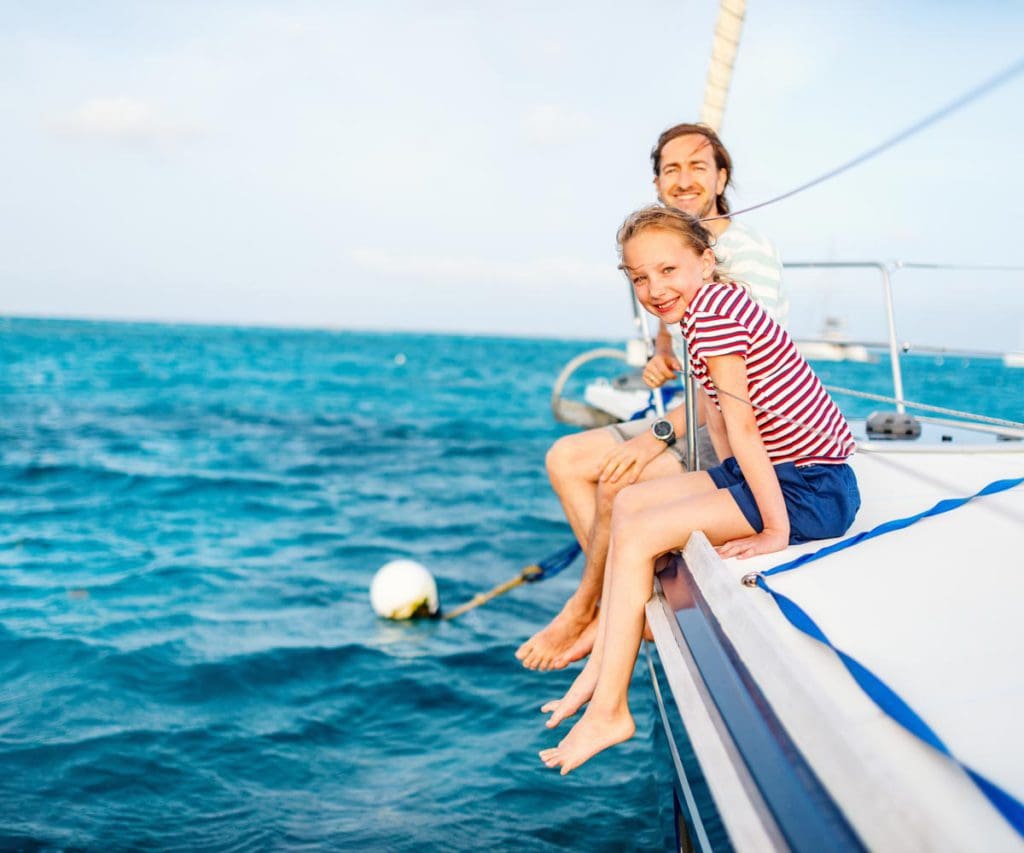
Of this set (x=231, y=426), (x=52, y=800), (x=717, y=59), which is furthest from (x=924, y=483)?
(x=231, y=426)

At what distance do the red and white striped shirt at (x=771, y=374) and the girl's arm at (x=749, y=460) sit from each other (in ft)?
0.08

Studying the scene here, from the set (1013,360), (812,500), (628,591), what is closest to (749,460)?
(812,500)

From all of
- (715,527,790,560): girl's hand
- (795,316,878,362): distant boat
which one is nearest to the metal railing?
(795,316,878,362): distant boat

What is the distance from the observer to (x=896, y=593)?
1.85 metres

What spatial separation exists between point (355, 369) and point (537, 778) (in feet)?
132

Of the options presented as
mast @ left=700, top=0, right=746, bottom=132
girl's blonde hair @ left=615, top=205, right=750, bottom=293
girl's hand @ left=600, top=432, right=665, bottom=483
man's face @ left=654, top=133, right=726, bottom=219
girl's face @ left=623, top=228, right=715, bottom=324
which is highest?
mast @ left=700, top=0, right=746, bottom=132

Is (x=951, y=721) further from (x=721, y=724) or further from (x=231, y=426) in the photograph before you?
(x=231, y=426)

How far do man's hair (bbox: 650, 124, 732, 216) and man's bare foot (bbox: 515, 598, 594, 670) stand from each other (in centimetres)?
149

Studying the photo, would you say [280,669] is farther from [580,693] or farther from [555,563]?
[580,693]

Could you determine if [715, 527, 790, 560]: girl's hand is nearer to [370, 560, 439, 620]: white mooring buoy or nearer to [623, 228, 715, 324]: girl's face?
[623, 228, 715, 324]: girl's face

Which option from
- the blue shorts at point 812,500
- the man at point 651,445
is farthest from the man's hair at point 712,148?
the blue shorts at point 812,500

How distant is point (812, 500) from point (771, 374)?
1.12 feet

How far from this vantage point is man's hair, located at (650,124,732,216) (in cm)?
313

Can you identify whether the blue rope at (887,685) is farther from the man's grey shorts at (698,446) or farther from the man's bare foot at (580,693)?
the man's grey shorts at (698,446)
